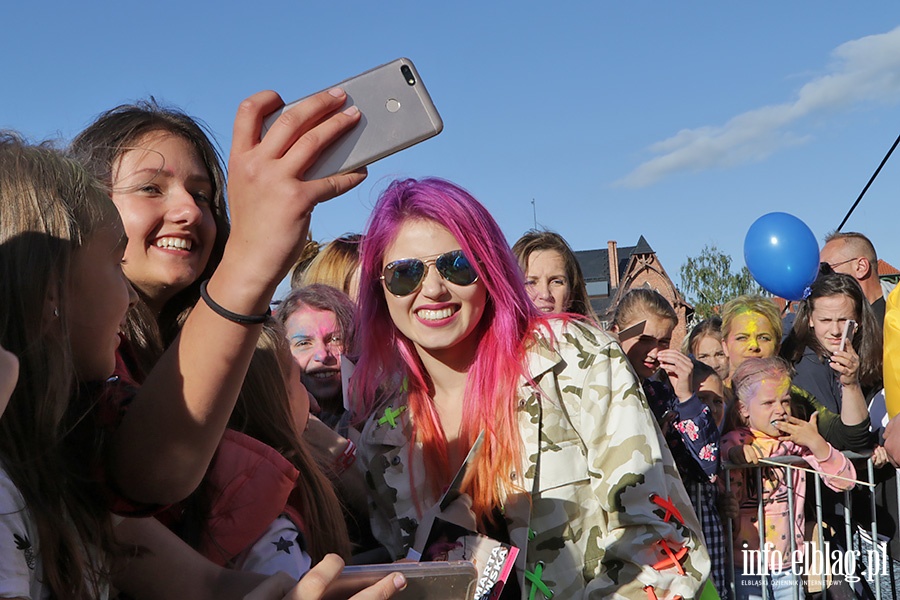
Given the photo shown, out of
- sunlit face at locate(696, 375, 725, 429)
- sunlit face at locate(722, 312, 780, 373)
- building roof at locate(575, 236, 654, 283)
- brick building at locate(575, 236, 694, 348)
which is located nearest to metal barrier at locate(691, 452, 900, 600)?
sunlit face at locate(696, 375, 725, 429)

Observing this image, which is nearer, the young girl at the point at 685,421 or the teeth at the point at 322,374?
the teeth at the point at 322,374

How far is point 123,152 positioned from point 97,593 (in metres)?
1.18

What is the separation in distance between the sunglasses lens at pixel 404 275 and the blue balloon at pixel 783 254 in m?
5.34

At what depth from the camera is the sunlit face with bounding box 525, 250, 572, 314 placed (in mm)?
4609

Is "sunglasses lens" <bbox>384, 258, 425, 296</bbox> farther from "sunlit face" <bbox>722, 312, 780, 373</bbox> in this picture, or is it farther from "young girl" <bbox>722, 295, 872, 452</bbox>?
"sunlit face" <bbox>722, 312, 780, 373</bbox>

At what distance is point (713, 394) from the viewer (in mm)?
5266

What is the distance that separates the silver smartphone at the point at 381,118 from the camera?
1178mm

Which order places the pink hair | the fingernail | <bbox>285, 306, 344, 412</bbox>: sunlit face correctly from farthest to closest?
<bbox>285, 306, 344, 412</bbox>: sunlit face < the pink hair < the fingernail

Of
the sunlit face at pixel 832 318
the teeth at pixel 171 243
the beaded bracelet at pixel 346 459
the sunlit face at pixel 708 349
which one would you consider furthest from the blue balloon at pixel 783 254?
the teeth at pixel 171 243

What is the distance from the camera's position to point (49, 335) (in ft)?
4.25

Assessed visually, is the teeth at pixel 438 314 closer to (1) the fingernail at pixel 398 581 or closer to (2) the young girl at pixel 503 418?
(2) the young girl at pixel 503 418

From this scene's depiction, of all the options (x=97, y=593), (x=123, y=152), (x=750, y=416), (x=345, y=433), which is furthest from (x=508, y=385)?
(x=750, y=416)

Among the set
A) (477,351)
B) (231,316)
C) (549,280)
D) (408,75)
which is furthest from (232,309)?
(549,280)

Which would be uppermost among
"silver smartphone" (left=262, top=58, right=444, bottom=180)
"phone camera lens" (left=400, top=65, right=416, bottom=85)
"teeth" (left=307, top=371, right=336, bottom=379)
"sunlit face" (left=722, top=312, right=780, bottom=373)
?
"sunlit face" (left=722, top=312, right=780, bottom=373)
